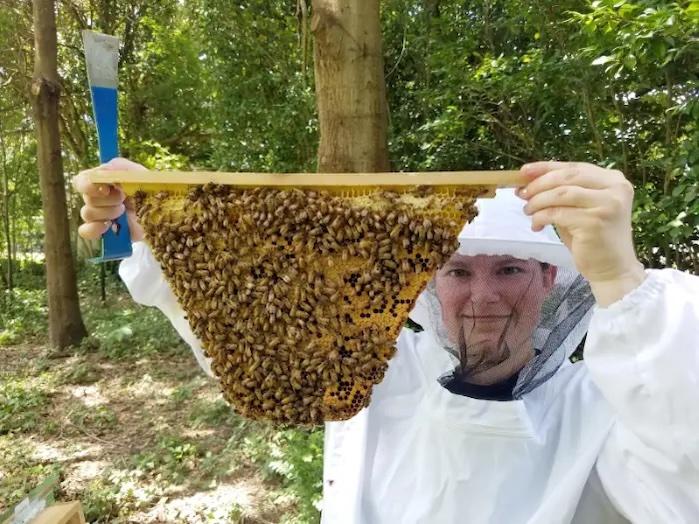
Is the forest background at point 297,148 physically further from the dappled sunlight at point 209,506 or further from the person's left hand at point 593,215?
A: the person's left hand at point 593,215

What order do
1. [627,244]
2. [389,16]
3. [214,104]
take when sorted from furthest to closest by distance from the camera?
[214,104] < [389,16] < [627,244]

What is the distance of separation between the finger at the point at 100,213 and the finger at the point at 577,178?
1259 millimetres

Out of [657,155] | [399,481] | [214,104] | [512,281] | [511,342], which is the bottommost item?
[399,481]

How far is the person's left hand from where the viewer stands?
4.10ft

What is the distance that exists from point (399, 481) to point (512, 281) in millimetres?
832

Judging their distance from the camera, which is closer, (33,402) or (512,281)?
(512,281)

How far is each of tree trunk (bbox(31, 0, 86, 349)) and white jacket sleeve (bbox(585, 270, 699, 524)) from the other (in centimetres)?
827

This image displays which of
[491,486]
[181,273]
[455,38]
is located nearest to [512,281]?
[491,486]

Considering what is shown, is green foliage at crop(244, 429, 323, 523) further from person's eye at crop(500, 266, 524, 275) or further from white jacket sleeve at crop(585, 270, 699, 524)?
white jacket sleeve at crop(585, 270, 699, 524)

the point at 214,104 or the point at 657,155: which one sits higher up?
the point at 214,104

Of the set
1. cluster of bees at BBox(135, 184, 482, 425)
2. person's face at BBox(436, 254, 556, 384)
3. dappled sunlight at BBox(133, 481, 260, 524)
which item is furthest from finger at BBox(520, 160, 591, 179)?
dappled sunlight at BBox(133, 481, 260, 524)

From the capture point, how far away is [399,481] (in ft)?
6.27

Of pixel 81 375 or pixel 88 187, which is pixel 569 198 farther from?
pixel 81 375

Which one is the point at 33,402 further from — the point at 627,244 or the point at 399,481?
the point at 627,244
